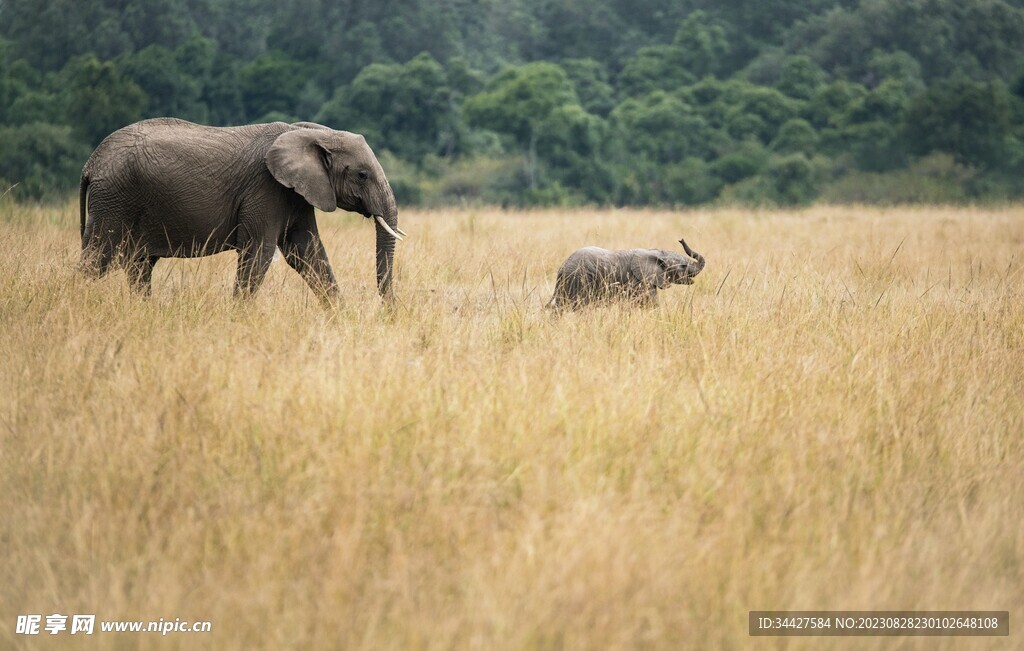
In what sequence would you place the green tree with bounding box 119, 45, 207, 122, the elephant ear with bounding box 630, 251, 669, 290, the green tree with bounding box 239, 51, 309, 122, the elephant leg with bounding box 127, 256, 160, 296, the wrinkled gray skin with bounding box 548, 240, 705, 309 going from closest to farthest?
the elephant leg with bounding box 127, 256, 160, 296
the wrinkled gray skin with bounding box 548, 240, 705, 309
the elephant ear with bounding box 630, 251, 669, 290
the green tree with bounding box 119, 45, 207, 122
the green tree with bounding box 239, 51, 309, 122

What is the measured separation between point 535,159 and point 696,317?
27.2m

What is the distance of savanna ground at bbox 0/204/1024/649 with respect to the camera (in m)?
2.66

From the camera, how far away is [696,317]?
597 centimetres

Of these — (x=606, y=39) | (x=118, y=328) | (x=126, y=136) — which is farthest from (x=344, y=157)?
(x=606, y=39)

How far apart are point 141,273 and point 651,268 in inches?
125

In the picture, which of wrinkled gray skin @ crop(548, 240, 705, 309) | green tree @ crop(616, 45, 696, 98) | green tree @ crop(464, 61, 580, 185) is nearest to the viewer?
wrinkled gray skin @ crop(548, 240, 705, 309)

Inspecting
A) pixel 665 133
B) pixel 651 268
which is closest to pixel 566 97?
pixel 665 133

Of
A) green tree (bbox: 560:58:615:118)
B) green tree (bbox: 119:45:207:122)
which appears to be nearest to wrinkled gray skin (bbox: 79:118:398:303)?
green tree (bbox: 119:45:207:122)

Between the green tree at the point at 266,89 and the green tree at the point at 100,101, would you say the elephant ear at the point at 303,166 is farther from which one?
the green tree at the point at 266,89

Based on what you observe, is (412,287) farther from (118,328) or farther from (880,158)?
(880,158)

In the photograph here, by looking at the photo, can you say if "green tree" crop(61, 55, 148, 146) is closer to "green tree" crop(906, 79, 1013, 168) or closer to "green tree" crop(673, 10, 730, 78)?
"green tree" crop(673, 10, 730, 78)

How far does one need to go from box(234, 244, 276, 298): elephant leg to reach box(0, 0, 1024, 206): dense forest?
67.6 ft

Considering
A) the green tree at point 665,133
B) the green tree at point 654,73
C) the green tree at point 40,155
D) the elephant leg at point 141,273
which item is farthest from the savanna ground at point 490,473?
the green tree at point 654,73

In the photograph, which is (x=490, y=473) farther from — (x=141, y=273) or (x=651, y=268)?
(x=651, y=268)
